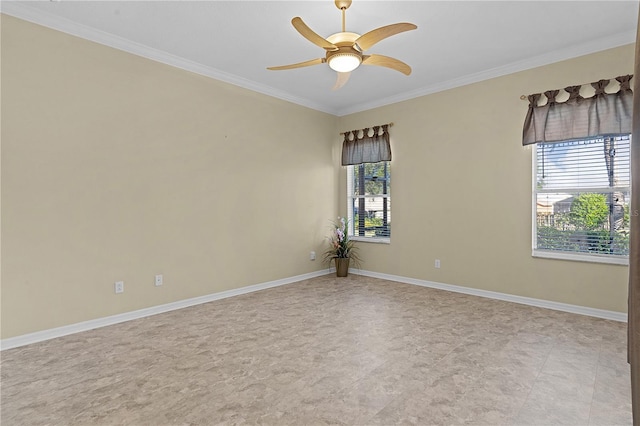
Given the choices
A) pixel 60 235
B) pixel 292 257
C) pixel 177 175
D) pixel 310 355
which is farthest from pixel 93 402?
pixel 292 257

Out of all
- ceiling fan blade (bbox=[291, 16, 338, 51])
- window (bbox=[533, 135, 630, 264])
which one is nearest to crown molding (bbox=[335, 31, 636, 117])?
window (bbox=[533, 135, 630, 264])

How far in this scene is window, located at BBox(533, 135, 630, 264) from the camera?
3.60 metres

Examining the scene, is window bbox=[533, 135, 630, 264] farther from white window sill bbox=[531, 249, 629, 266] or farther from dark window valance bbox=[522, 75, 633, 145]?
dark window valance bbox=[522, 75, 633, 145]

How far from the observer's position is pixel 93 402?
2.15 metres

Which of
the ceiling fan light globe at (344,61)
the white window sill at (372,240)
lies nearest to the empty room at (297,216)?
the ceiling fan light globe at (344,61)

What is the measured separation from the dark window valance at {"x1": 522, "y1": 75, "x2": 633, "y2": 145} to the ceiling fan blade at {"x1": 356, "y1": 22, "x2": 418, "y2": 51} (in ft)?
7.67

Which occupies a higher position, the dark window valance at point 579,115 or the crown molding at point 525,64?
the crown molding at point 525,64

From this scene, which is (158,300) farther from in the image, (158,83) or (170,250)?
(158,83)

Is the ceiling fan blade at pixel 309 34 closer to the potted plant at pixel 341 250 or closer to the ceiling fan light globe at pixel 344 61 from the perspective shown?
the ceiling fan light globe at pixel 344 61

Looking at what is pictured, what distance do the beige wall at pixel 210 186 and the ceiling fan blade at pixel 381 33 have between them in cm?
234

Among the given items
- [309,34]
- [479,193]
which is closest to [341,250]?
[479,193]

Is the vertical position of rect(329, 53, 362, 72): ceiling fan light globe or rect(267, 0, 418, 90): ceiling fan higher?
rect(267, 0, 418, 90): ceiling fan

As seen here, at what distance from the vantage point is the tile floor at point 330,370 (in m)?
2.03

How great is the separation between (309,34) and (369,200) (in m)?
3.52
